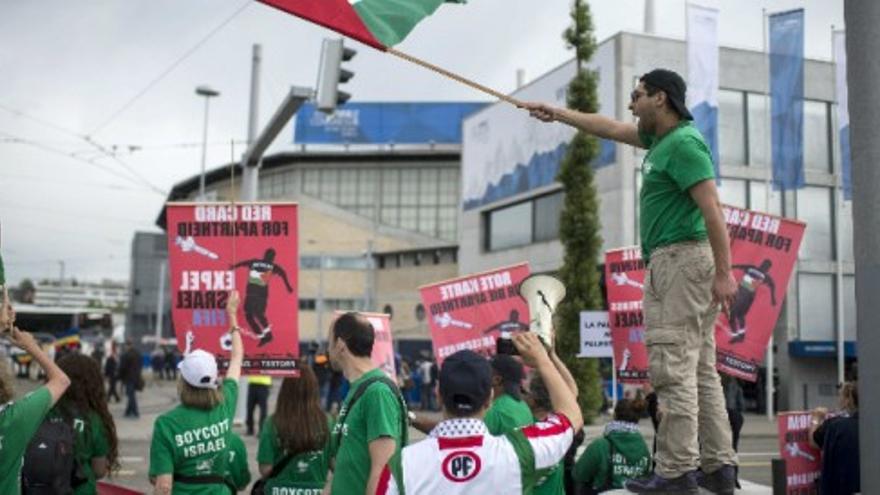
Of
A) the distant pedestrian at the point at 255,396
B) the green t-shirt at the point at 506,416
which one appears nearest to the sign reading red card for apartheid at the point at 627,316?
the green t-shirt at the point at 506,416

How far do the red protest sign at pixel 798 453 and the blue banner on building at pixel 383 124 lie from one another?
2488 inches

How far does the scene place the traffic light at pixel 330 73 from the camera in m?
13.5

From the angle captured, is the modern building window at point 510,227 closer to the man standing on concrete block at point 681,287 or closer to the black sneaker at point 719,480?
the man standing on concrete block at point 681,287

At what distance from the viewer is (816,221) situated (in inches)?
1303

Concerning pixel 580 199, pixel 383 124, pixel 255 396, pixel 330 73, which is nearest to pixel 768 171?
pixel 580 199

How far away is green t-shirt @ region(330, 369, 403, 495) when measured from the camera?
4.14 meters

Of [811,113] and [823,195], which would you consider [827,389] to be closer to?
[823,195]

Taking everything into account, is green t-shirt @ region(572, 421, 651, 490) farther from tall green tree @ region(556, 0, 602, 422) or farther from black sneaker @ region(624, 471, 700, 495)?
tall green tree @ region(556, 0, 602, 422)

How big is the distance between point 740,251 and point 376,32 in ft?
15.8

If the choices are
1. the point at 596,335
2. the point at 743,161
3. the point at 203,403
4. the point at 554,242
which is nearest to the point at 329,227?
the point at 554,242

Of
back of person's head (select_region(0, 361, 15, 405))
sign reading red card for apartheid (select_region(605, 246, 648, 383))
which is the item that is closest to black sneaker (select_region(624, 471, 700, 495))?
back of person's head (select_region(0, 361, 15, 405))

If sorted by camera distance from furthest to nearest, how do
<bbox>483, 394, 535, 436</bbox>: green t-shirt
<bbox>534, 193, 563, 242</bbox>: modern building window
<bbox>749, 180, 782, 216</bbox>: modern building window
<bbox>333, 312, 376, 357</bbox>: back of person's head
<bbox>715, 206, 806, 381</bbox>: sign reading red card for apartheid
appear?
<bbox>534, 193, 563, 242</bbox>: modern building window
<bbox>749, 180, 782, 216</bbox>: modern building window
<bbox>715, 206, 806, 381</bbox>: sign reading red card for apartheid
<bbox>483, 394, 535, 436</bbox>: green t-shirt
<bbox>333, 312, 376, 357</bbox>: back of person's head

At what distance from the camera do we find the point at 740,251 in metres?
8.82

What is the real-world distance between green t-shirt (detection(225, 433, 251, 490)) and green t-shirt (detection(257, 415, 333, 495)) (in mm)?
141
